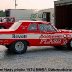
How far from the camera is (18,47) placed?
1389 centimetres

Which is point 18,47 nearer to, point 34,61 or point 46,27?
point 46,27

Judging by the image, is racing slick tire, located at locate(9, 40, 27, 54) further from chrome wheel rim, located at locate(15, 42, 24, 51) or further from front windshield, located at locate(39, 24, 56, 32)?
front windshield, located at locate(39, 24, 56, 32)

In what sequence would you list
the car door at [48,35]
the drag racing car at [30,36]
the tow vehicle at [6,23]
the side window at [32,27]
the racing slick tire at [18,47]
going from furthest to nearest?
1. the tow vehicle at [6,23]
2. the car door at [48,35]
3. the side window at [32,27]
4. the racing slick tire at [18,47]
5. the drag racing car at [30,36]

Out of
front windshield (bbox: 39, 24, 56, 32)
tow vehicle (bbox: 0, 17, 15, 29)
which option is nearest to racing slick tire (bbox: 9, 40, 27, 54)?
front windshield (bbox: 39, 24, 56, 32)

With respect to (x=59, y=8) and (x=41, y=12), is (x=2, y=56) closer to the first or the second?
(x=59, y=8)

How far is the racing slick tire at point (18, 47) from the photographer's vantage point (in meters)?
13.8

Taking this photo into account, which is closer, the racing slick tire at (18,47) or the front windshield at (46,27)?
the racing slick tire at (18,47)

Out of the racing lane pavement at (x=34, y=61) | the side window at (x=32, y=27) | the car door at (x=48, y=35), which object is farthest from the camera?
the car door at (x=48, y=35)

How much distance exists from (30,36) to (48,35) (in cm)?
95

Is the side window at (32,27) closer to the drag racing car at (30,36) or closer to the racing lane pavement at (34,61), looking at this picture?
the drag racing car at (30,36)

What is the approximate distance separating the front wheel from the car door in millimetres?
910

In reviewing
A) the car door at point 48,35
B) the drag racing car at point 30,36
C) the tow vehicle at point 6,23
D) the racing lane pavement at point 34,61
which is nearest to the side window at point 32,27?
the drag racing car at point 30,36

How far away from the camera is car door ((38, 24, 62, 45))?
14339 mm

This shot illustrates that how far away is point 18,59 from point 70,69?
284cm
